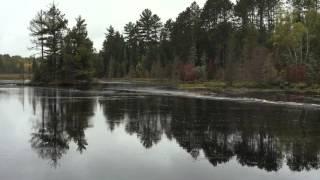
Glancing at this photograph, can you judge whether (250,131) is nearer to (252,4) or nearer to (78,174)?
(78,174)

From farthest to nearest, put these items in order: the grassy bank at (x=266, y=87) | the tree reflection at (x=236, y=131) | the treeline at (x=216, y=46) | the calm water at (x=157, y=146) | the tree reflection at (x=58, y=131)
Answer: the treeline at (x=216, y=46)
the grassy bank at (x=266, y=87)
the tree reflection at (x=58, y=131)
the tree reflection at (x=236, y=131)
the calm water at (x=157, y=146)

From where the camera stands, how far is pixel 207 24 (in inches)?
4402

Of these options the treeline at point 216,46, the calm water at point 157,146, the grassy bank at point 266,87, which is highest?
the treeline at point 216,46

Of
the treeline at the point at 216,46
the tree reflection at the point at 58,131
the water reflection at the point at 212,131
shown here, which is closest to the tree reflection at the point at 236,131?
the water reflection at the point at 212,131

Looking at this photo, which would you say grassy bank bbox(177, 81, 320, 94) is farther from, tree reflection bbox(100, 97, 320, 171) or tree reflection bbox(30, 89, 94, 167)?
tree reflection bbox(30, 89, 94, 167)

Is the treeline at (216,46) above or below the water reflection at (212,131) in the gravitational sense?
above

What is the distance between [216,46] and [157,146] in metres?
86.9

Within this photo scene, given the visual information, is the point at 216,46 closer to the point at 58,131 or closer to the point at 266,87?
the point at 266,87

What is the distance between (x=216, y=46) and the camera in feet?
338

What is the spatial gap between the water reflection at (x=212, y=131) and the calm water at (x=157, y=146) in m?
0.03

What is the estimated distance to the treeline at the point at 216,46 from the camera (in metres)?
72.1

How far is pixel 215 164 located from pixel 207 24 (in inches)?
3897

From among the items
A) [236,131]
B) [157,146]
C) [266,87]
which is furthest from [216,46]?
[157,146]

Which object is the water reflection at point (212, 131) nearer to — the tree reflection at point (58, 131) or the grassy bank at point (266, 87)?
the tree reflection at point (58, 131)
